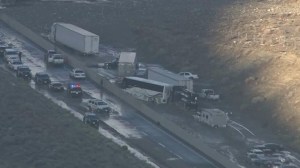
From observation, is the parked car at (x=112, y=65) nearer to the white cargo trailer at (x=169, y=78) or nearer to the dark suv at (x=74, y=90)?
the white cargo trailer at (x=169, y=78)

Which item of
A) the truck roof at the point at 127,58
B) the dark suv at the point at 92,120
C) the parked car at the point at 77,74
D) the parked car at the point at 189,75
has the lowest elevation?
the dark suv at the point at 92,120

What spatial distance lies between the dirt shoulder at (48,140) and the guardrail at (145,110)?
7.11 ft

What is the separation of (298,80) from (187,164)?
310 inches

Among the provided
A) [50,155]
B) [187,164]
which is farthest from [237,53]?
[50,155]

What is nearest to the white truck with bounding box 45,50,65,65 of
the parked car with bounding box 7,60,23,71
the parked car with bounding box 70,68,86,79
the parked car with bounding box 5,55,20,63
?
the parked car with bounding box 5,55,20,63

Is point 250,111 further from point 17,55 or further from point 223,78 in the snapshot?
point 17,55

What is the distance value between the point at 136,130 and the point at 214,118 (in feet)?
7.21

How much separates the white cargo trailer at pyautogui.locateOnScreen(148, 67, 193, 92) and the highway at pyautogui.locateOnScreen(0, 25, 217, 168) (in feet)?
5.53

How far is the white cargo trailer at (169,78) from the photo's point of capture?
31156 millimetres

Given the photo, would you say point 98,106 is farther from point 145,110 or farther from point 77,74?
point 77,74

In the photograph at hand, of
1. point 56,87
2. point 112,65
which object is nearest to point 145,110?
point 56,87

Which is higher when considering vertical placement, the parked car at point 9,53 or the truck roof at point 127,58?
the truck roof at point 127,58

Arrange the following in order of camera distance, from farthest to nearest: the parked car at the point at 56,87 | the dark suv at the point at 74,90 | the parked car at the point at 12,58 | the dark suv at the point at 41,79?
the parked car at the point at 12,58 < the dark suv at the point at 41,79 < the parked car at the point at 56,87 < the dark suv at the point at 74,90

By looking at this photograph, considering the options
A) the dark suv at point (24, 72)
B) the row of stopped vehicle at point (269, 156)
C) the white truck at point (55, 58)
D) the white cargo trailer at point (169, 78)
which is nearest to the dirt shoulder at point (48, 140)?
the row of stopped vehicle at point (269, 156)
